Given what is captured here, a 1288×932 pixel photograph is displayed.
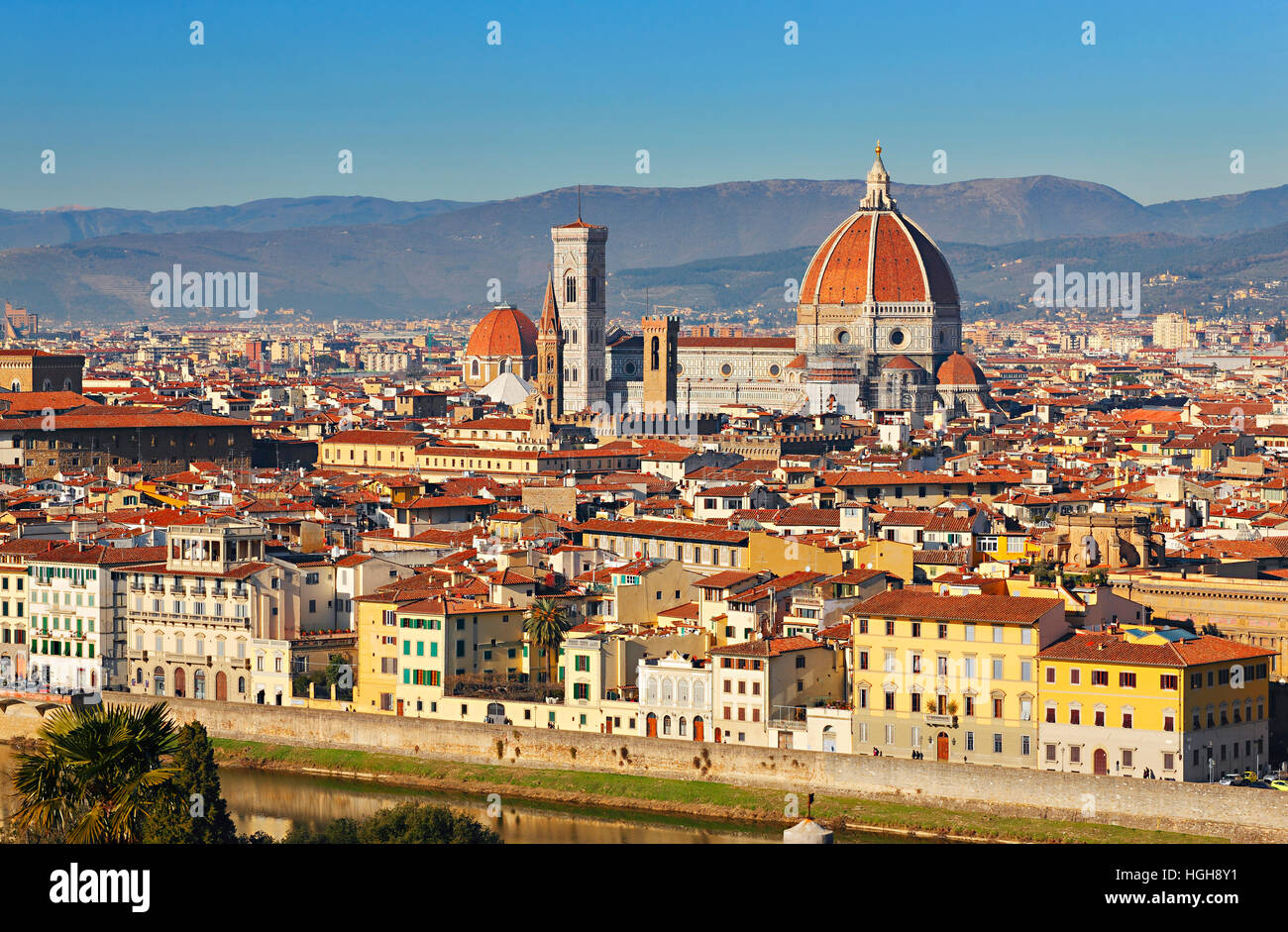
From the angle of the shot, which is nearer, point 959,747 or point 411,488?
point 959,747

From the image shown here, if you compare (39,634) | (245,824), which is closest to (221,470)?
(39,634)

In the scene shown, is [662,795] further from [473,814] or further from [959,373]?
[959,373]

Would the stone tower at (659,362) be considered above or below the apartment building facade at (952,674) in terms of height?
above

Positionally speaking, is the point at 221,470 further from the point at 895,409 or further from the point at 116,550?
the point at 895,409

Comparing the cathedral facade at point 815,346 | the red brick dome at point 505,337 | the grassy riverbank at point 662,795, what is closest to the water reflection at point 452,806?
the grassy riverbank at point 662,795

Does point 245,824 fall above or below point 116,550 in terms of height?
below

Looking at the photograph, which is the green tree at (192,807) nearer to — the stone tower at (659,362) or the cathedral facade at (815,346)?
the cathedral facade at (815,346)
